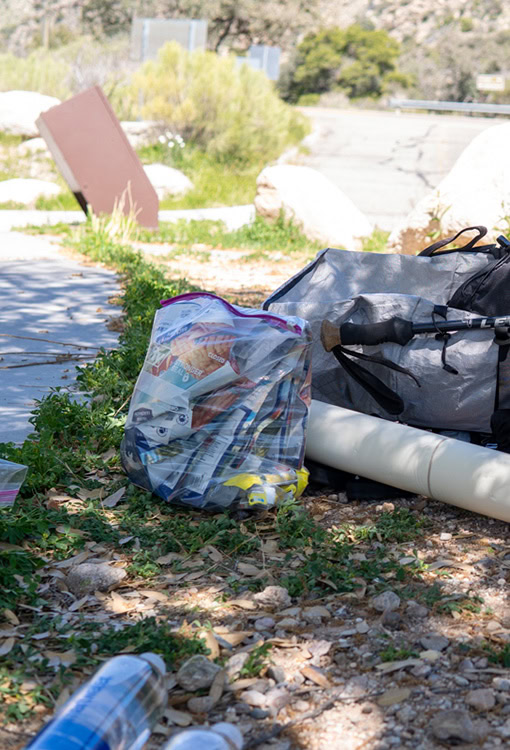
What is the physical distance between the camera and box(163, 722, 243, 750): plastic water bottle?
1563mm

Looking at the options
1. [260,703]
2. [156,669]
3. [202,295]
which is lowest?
[260,703]

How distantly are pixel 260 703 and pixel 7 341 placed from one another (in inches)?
136

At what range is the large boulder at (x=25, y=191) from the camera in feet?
36.3

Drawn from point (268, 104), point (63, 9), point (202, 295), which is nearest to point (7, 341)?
point (202, 295)

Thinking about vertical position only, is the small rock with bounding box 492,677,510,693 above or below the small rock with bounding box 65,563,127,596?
above

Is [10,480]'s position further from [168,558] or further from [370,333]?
[370,333]

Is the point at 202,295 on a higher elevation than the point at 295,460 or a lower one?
higher

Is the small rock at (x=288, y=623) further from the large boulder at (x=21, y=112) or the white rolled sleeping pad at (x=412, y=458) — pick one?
the large boulder at (x=21, y=112)

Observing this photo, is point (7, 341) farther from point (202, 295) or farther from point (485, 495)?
point (485, 495)

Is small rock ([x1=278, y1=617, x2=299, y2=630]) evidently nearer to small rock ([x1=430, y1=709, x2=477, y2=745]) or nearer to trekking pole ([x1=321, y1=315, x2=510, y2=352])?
small rock ([x1=430, y1=709, x2=477, y2=745])

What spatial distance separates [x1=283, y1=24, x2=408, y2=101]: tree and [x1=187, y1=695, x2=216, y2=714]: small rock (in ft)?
111

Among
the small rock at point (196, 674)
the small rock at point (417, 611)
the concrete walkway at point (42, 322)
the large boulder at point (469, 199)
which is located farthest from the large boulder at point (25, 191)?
the small rock at point (196, 674)

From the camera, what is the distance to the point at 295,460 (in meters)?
3.07

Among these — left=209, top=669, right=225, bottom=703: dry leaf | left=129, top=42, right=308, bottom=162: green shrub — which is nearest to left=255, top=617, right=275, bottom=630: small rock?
left=209, top=669, right=225, bottom=703: dry leaf
